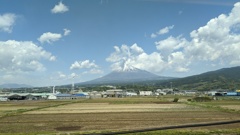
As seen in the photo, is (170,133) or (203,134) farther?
(170,133)

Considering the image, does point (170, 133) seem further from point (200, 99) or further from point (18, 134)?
point (200, 99)

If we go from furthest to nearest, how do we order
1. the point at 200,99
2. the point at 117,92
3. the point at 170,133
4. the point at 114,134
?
the point at 117,92 < the point at 200,99 < the point at 170,133 < the point at 114,134

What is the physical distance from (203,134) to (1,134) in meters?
11.3

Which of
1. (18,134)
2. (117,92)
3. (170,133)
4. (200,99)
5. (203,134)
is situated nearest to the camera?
(203,134)

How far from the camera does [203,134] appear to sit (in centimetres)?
1395

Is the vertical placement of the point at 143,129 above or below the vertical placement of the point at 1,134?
above

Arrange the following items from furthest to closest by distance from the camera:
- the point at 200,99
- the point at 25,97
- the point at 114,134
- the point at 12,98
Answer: the point at 25,97
the point at 12,98
the point at 200,99
the point at 114,134

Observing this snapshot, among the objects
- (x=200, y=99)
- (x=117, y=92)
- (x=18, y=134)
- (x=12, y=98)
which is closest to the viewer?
(x=18, y=134)

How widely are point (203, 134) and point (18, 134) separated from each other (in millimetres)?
10183

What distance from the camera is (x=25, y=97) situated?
102 metres

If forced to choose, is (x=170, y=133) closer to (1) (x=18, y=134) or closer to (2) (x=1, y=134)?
(1) (x=18, y=134)

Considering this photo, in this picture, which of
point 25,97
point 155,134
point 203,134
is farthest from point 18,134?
point 25,97

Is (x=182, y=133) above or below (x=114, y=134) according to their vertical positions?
below

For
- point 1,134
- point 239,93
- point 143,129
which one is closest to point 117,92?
point 239,93
